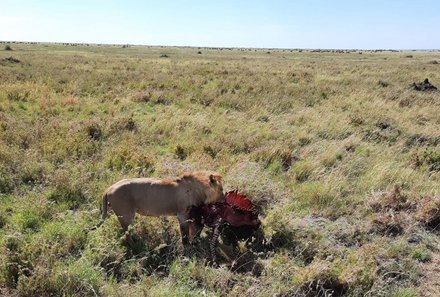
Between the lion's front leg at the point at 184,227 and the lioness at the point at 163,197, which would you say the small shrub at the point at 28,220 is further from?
the lion's front leg at the point at 184,227

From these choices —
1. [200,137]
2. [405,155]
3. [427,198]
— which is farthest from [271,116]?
[427,198]

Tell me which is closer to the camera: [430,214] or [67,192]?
[430,214]

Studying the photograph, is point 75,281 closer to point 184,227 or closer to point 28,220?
point 184,227

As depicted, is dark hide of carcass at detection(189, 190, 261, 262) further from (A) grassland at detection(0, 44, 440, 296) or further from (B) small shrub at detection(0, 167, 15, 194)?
(B) small shrub at detection(0, 167, 15, 194)

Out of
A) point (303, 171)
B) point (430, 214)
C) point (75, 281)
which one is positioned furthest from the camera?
point (303, 171)

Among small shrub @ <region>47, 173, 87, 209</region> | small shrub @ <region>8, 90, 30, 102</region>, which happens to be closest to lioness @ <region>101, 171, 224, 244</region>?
small shrub @ <region>47, 173, 87, 209</region>

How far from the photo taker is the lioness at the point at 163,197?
17.1ft

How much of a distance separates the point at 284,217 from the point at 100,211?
2.55 metres

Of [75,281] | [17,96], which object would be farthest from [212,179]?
[17,96]

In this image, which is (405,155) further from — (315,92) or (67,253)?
(315,92)

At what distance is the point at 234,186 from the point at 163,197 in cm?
195

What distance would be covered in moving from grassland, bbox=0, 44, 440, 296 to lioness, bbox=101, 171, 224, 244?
25cm

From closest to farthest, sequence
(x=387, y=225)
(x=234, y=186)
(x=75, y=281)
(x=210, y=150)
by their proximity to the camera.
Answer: (x=75, y=281), (x=387, y=225), (x=234, y=186), (x=210, y=150)

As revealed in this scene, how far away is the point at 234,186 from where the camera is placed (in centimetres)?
704
